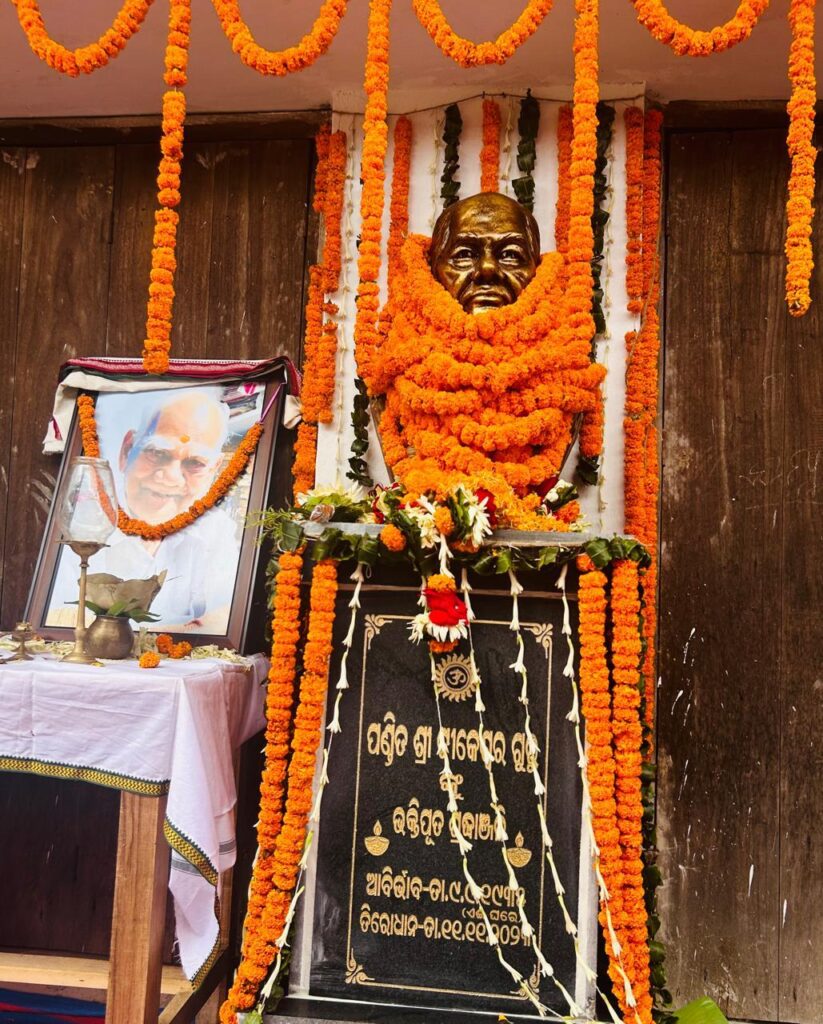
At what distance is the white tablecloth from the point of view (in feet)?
7.16

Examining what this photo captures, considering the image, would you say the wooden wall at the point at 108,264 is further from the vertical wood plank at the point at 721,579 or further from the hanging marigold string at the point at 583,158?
the vertical wood plank at the point at 721,579

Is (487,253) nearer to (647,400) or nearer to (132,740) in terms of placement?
(647,400)

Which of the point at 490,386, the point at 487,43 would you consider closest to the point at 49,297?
the point at 490,386

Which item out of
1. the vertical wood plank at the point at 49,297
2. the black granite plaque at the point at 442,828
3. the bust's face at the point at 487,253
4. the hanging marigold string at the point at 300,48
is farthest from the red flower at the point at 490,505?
the vertical wood plank at the point at 49,297

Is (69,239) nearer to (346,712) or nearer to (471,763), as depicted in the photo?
(346,712)

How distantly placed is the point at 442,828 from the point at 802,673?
4.84 ft

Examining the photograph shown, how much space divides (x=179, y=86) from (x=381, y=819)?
1.89 meters

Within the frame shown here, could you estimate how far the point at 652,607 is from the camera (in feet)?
10.0

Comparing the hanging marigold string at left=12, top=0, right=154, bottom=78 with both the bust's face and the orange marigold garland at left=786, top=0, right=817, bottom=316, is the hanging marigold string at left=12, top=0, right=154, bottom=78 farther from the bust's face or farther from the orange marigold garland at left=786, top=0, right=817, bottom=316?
the orange marigold garland at left=786, top=0, right=817, bottom=316

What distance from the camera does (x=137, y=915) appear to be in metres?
2.19

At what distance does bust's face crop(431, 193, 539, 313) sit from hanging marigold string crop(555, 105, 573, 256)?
0.29 m

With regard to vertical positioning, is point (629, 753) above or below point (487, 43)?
below

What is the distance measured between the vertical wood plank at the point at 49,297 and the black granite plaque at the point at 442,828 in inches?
68.8

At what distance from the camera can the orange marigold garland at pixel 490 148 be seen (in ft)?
10.3
